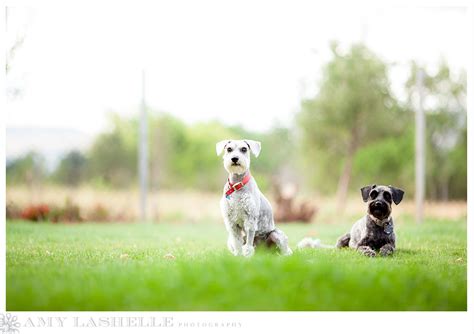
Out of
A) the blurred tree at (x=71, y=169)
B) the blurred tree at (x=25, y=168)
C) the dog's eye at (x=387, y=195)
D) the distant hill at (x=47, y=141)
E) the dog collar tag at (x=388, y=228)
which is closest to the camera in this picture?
the dog's eye at (x=387, y=195)

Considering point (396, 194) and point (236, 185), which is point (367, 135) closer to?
point (396, 194)

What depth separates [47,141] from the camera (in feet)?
53.1

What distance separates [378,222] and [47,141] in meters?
12.9

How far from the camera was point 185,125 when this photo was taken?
86.0ft

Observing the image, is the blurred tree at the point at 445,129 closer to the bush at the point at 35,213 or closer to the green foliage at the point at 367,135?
the green foliage at the point at 367,135

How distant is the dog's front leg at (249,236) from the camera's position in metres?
5.52

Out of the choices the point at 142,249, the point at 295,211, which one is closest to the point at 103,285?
the point at 142,249

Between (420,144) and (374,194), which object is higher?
(420,144)

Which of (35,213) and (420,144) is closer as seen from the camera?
(35,213)

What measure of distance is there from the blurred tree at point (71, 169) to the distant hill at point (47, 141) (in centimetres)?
56

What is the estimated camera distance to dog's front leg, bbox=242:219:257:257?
5.52 metres

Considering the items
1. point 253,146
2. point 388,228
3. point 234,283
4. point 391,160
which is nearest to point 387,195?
point 388,228

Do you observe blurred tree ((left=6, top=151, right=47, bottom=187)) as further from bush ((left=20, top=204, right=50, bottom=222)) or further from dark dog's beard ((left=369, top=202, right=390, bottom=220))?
dark dog's beard ((left=369, top=202, right=390, bottom=220))
